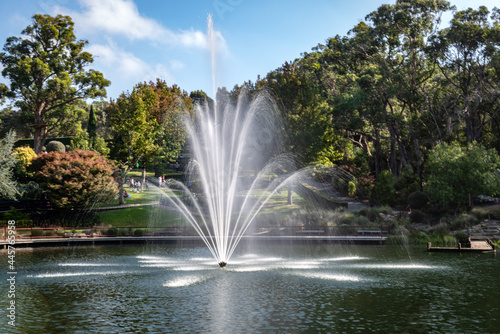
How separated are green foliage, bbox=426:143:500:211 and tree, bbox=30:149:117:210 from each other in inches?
1360

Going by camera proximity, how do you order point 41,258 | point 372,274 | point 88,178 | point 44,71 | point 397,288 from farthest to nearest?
point 44,71 → point 88,178 → point 41,258 → point 372,274 → point 397,288

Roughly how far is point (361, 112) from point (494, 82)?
16340 mm

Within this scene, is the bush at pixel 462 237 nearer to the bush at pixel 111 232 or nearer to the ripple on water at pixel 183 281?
the ripple on water at pixel 183 281

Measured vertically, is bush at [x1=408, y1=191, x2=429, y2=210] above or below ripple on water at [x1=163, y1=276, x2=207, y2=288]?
above

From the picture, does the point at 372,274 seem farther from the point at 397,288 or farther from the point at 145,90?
the point at 145,90

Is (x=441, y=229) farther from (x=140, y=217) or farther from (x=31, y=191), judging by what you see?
(x=31, y=191)

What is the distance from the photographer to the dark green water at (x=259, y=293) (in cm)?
1755

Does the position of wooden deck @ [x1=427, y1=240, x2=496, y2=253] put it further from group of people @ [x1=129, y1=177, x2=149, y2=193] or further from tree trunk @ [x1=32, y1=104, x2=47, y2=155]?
tree trunk @ [x1=32, y1=104, x2=47, y2=155]

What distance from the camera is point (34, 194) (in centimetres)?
5075

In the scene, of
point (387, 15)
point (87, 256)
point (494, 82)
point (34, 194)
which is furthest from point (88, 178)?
point (494, 82)

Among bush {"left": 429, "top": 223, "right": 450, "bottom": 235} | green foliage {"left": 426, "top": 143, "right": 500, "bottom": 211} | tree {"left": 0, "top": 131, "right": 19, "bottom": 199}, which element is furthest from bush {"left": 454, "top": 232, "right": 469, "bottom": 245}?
tree {"left": 0, "top": 131, "right": 19, "bottom": 199}

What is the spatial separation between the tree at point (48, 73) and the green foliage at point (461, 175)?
174 feet

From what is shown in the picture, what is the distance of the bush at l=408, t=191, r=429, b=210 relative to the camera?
51375 millimetres

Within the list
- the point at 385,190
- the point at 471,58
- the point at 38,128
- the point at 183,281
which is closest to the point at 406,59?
the point at 471,58
